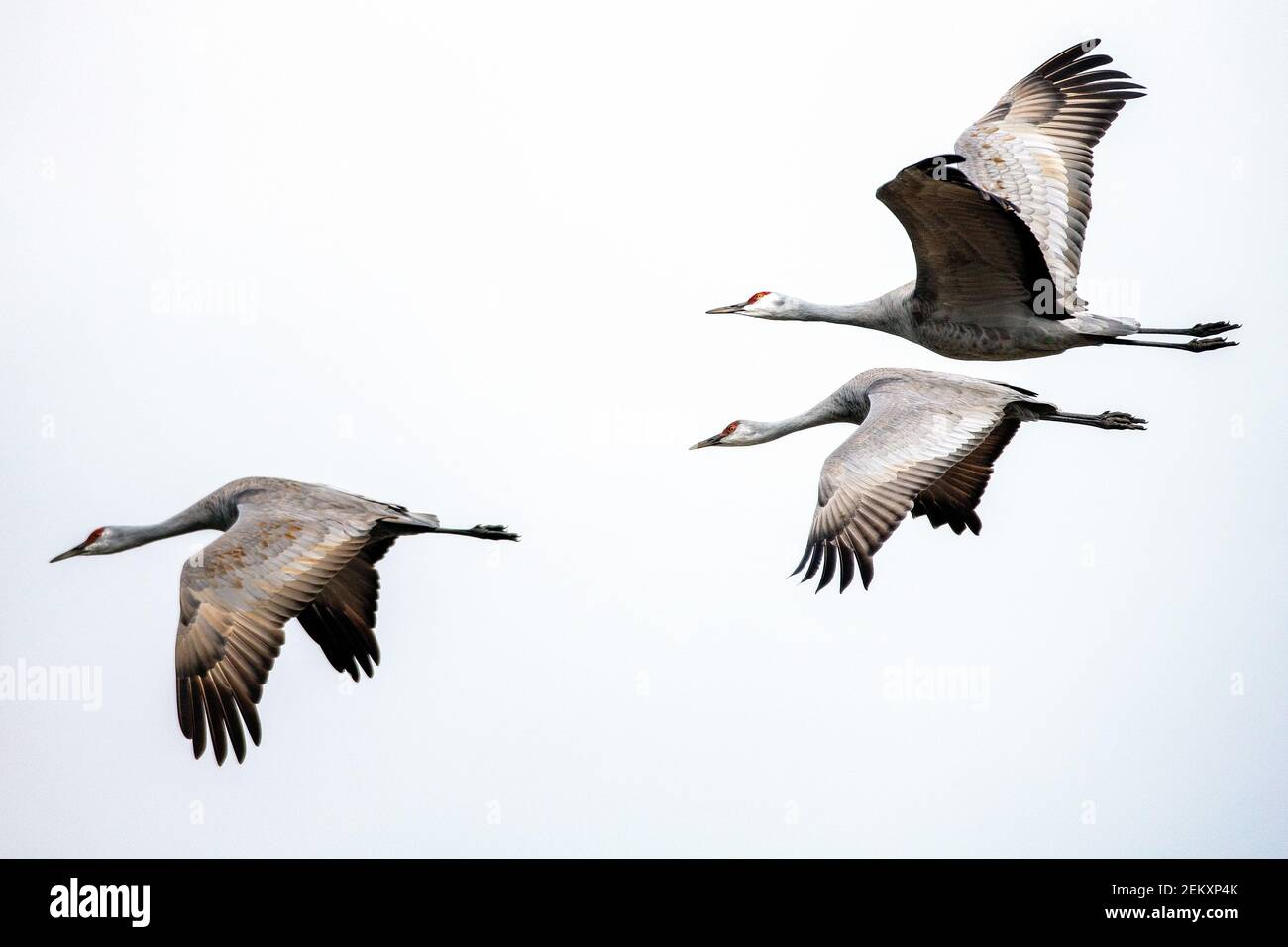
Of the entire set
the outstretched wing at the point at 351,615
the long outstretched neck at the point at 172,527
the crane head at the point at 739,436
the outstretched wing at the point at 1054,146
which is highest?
the outstretched wing at the point at 1054,146

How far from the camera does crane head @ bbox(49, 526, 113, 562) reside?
17109mm

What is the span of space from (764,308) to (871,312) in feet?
3.78

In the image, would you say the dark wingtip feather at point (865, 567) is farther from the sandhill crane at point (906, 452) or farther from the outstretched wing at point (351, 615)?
the outstretched wing at point (351, 615)

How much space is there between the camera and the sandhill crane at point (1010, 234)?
15.2 meters

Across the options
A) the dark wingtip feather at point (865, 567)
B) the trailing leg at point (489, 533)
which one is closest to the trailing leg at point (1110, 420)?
the dark wingtip feather at point (865, 567)

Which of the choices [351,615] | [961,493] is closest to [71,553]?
[351,615]

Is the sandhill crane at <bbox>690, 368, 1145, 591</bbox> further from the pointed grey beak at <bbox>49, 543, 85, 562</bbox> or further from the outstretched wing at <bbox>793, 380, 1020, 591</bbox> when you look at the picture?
the pointed grey beak at <bbox>49, 543, 85, 562</bbox>

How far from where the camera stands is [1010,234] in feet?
50.3

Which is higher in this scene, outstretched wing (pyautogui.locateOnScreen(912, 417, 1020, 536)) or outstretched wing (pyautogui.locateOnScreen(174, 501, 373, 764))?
outstretched wing (pyautogui.locateOnScreen(912, 417, 1020, 536))

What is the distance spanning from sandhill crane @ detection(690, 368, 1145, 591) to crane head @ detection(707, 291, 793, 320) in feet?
2.91

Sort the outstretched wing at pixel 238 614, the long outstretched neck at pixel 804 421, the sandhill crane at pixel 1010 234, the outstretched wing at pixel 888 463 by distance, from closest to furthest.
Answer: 1. the outstretched wing at pixel 238 614
2. the outstretched wing at pixel 888 463
3. the sandhill crane at pixel 1010 234
4. the long outstretched neck at pixel 804 421

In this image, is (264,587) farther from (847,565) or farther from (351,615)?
(847,565)

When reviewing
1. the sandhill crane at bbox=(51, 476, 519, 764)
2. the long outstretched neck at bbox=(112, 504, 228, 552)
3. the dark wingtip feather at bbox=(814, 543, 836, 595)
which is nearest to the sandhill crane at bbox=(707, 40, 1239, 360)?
the dark wingtip feather at bbox=(814, 543, 836, 595)
